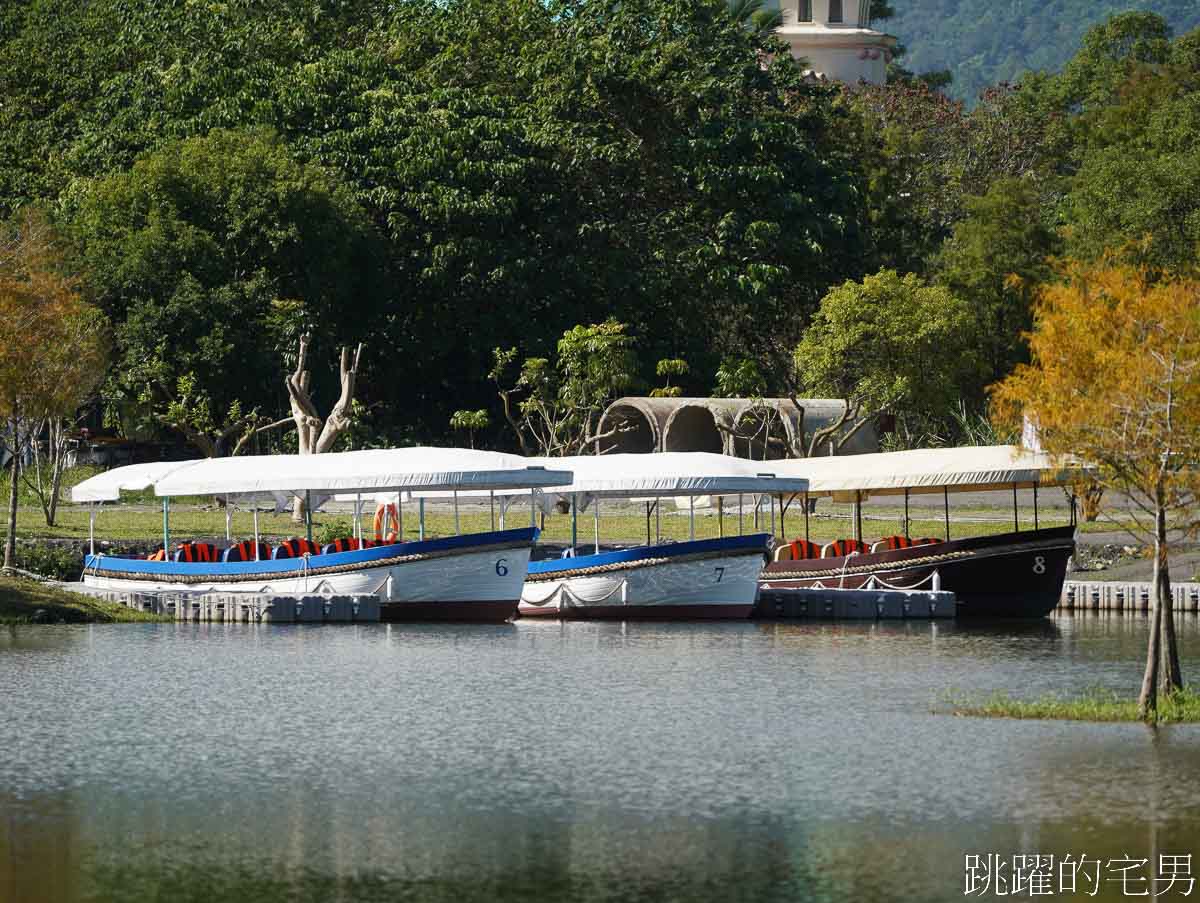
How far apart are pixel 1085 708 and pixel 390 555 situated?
52.9ft

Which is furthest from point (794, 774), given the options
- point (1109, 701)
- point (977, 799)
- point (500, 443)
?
point (500, 443)

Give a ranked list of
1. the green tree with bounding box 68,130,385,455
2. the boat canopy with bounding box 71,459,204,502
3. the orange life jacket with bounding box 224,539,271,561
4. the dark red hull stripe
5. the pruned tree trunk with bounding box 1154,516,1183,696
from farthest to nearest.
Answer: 1. the green tree with bounding box 68,130,385,455
2. the boat canopy with bounding box 71,459,204,502
3. the orange life jacket with bounding box 224,539,271,561
4. the dark red hull stripe
5. the pruned tree trunk with bounding box 1154,516,1183,696

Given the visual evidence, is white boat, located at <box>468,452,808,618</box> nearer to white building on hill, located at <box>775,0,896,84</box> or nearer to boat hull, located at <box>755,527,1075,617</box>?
boat hull, located at <box>755,527,1075,617</box>

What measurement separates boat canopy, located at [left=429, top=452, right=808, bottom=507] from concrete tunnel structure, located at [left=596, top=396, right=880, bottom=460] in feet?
59.8

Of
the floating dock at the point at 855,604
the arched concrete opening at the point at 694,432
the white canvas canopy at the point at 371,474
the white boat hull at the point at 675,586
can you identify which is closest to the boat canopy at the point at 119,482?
the white canvas canopy at the point at 371,474

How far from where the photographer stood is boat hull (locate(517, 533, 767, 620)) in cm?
3603

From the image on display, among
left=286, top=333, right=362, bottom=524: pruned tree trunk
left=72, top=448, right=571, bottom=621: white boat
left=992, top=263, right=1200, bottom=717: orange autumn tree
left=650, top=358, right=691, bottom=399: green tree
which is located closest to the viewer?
left=992, top=263, right=1200, bottom=717: orange autumn tree

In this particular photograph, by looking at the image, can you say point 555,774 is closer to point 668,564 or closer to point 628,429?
point 668,564

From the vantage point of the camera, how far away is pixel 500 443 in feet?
221

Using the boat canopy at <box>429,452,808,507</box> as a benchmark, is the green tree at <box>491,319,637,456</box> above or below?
above

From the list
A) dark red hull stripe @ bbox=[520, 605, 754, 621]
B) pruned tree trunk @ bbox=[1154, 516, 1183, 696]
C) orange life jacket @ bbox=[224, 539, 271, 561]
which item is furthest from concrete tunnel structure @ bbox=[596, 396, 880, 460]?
pruned tree trunk @ bbox=[1154, 516, 1183, 696]

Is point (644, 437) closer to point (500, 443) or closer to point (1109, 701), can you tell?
point (500, 443)

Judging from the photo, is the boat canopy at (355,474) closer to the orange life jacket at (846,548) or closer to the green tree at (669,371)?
the orange life jacket at (846,548)

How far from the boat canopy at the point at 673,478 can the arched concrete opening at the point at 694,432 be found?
70.5 ft
